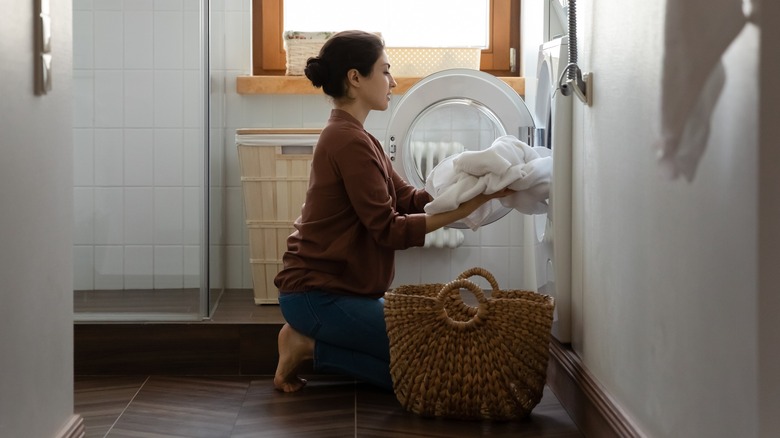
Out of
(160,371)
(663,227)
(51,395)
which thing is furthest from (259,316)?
(663,227)

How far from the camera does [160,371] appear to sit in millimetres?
3035

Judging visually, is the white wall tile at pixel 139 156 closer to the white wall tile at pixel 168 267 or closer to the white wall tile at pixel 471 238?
the white wall tile at pixel 168 267

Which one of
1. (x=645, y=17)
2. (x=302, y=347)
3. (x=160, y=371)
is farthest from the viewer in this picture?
(x=160, y=371)

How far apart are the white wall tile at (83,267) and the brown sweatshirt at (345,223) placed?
24.2 inches

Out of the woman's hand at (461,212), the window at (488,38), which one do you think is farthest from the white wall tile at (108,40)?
the woman's hand at (461,212)

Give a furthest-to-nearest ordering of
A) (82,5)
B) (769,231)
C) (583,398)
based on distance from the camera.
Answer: (82,5)
(583,398)
(769,231)

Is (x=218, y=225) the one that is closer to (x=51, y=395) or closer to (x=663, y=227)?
(x=51, y=395)

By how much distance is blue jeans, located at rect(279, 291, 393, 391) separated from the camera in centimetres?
274

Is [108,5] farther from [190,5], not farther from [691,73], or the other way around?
[691,73]

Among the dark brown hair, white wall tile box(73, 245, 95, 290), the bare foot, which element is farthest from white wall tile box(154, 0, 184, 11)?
the bare foot

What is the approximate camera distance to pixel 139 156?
3.09 metres

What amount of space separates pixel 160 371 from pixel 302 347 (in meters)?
0.52

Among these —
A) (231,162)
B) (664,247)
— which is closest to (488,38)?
(231,162)

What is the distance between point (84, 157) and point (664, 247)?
6.30ft
